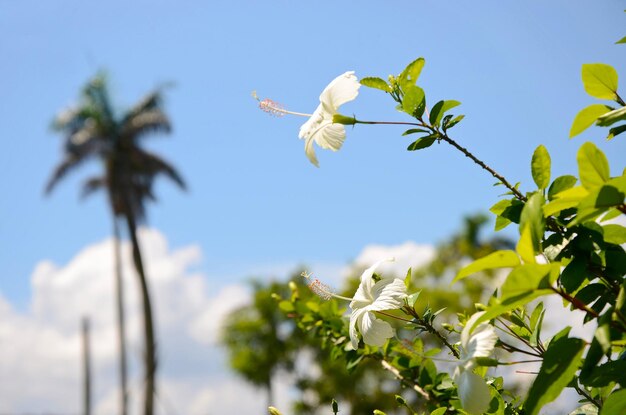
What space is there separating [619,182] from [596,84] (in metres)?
0.28

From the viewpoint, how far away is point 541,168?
1.04 meters

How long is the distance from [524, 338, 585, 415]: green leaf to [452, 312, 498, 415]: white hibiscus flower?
109mm

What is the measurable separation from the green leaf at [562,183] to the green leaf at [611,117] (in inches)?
4.0

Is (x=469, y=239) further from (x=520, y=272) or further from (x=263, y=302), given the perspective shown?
(x=520, y=272)

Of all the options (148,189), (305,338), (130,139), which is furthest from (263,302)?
(130,139)

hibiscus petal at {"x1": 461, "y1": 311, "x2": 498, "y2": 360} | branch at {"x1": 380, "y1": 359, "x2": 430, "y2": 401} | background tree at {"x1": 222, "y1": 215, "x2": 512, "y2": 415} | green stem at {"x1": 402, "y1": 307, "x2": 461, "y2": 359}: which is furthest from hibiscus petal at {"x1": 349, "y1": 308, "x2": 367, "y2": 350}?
background tree at {"x1": 222, "y1": 215, "x2": 512, "y2": 415}

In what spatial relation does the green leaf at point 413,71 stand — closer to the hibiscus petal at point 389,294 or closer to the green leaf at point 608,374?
the hibiscus petal at point 389,294

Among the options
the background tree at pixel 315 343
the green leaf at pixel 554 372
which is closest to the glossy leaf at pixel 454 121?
the green leaf at pixel 554 372

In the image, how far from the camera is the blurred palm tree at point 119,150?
21.7 metres

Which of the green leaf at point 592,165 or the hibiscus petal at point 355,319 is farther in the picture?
the hibiscus petal at point 355,319

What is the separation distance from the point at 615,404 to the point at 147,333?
2021cm

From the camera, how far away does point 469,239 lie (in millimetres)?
24172

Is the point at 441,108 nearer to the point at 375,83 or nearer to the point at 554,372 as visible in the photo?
the point at 375,83

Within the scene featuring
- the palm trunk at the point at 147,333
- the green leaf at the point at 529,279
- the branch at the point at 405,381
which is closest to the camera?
the green leaf at the point at 529,279
